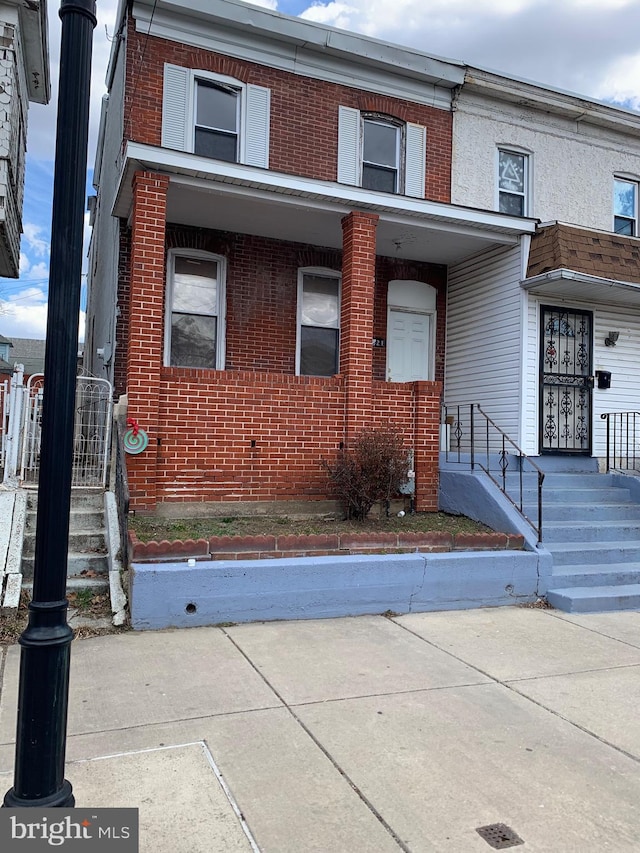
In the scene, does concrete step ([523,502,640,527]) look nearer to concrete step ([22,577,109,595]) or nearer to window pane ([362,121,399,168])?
concrete step ([22,577,109,595])

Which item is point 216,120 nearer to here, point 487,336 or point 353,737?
point 487,336

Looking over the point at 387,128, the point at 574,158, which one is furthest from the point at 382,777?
the point at 574,158

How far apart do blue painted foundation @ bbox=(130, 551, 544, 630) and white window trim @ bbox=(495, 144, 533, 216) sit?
6641 mm

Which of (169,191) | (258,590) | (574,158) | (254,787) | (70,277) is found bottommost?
(254,787)

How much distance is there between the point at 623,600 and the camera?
655cm

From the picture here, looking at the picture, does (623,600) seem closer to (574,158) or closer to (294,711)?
(294,711)

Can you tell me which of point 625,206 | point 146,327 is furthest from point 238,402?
point 625,206

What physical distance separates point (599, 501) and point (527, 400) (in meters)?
1.75

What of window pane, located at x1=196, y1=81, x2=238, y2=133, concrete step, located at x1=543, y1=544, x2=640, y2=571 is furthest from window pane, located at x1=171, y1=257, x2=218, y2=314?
concrete step, located at x1=543, y1=544, x2=640, y2=571

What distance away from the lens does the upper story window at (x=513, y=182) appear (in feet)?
36.2

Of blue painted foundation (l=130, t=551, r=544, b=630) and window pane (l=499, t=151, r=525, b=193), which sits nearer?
blue painted foundation (l=130, t=551, r=544, b=630)

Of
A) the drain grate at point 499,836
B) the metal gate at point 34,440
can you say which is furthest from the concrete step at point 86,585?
the drain grate at point 499,836

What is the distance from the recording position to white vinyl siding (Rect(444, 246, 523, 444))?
31.7 ft

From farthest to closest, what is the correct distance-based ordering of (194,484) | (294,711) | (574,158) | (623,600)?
(574,158) < (194,484) < (623,600) < (294,711)
